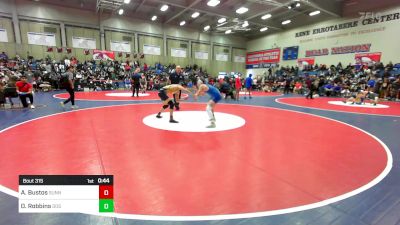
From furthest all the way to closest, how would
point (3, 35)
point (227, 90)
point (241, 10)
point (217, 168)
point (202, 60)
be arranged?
point (202, 60) < point (241, 10) < point (3, 35) < point (227, 90) < point (217, 168)

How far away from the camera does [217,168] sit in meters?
3.50

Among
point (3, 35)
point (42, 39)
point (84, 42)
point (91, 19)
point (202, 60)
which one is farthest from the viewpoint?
point (202, 60)

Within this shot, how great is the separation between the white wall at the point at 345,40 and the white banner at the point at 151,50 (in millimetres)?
14205

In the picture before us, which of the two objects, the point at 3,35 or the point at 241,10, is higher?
the point at 241,10

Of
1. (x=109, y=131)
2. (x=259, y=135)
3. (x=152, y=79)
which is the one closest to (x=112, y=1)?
(x=152, y=79)

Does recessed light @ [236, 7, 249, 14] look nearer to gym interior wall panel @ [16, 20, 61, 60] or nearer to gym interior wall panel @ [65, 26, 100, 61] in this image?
gym interior wall panel @ [65, 26, 100, 61]

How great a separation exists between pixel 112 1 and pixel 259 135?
18.8 m

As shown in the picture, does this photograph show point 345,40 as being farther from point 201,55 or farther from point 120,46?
point 120,46

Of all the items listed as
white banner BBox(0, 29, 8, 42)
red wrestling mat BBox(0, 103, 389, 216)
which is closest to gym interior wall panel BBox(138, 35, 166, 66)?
white banner BBox(0, 29, 8, 42)

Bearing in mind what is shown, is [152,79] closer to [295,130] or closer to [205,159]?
[295,130]

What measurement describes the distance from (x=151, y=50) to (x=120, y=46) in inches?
140
